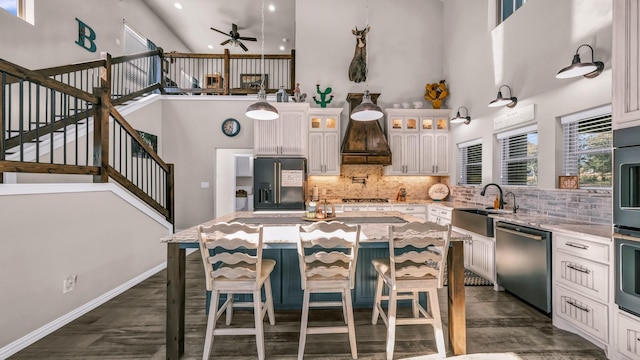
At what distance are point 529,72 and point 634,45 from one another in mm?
1737

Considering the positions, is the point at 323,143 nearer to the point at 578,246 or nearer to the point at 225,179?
the point at 225,179

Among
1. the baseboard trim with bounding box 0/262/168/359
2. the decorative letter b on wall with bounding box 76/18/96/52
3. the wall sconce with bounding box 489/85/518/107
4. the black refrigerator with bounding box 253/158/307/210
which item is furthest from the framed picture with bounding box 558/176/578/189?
the decorative letter b on wall with bounding box 76/18/96/52

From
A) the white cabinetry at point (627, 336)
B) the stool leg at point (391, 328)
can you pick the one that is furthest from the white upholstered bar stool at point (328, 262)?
the white cabinetry at point (627, 336)

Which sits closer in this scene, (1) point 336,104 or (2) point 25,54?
(2) point 25,54

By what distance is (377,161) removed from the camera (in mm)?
5223

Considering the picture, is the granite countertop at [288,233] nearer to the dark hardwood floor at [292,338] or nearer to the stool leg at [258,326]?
the stool leg at [258,326]

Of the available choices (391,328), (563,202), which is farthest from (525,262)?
(391,328)

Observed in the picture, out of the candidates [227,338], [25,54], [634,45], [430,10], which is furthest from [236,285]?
[430,10]

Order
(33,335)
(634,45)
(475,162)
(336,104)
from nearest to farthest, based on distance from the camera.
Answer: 1. (634,45)
2. (33,335)
3. (475,162)
4. (336,104)

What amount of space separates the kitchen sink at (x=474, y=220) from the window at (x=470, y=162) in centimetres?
99

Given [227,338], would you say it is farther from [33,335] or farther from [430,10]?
[430,10]

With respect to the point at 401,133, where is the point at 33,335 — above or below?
below

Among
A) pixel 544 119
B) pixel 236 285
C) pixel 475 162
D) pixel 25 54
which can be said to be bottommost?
pixel 236 285

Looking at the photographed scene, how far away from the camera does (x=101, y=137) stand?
10.2 feet
